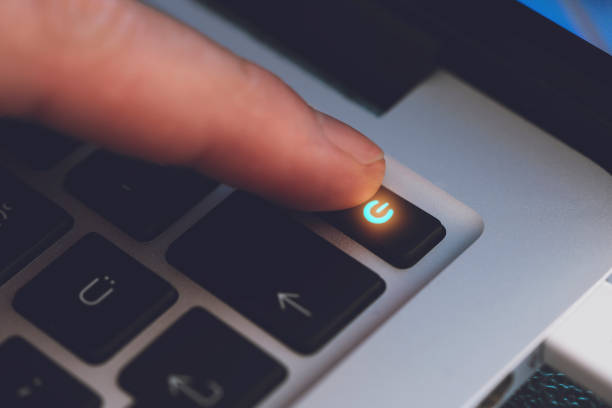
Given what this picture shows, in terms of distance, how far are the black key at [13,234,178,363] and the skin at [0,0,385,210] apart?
7 cm

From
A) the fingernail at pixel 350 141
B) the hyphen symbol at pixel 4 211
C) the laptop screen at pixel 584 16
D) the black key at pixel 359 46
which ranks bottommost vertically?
the hyphen symbol at pixel 4 211

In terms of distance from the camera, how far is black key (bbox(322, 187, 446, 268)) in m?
0.39

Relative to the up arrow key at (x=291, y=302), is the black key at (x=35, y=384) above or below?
below

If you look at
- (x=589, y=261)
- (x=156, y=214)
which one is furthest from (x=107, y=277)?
(x=589, y=261)

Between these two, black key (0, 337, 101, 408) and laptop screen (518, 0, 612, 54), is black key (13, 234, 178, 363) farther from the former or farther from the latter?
laptop screen (518, 0, 612, 54)

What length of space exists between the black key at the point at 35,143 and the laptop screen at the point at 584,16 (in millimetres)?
303

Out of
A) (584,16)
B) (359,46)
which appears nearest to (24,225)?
(359,46)

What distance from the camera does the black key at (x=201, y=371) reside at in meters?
0.35

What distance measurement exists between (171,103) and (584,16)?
245 millimetres

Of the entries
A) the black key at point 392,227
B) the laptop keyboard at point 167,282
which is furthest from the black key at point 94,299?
the black key at point 392,227

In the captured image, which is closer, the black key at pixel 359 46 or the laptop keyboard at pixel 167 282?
the laptop keyboard at pixel 167 282

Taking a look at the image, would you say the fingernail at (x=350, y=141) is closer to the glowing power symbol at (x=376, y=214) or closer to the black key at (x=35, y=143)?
the glowing power symbol at (x=376, y=214)

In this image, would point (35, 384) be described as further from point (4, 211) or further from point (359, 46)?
point (359, 46)

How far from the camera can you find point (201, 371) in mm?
357
